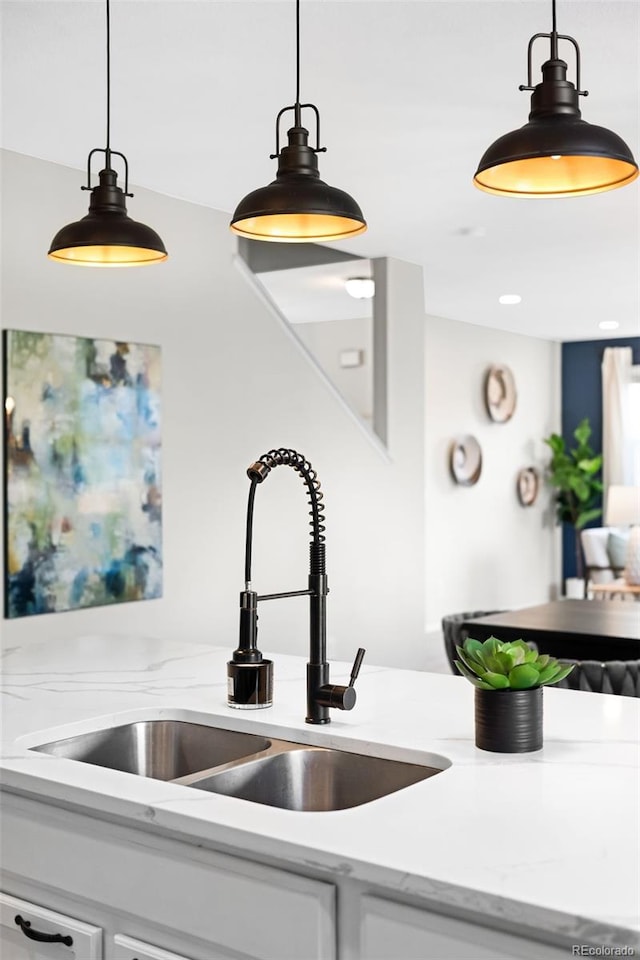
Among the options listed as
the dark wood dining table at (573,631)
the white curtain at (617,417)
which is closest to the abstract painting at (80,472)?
the dark wood dining table at (573,631)

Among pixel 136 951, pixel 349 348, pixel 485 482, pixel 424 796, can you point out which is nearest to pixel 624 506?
pixel 485 482

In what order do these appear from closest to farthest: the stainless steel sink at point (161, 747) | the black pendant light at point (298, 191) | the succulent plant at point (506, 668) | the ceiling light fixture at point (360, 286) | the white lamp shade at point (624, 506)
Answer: the succulent plant at point (506, 668)
the stainless steel sink at point (161, 747)
the black pendant light at point (298, 191)
the ceiling light fixture at point (360, 286)
the white lamp shade at point (624, 506)

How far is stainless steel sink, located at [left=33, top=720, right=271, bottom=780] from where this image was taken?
6.21ft

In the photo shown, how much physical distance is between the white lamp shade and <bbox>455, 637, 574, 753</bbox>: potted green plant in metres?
7.26

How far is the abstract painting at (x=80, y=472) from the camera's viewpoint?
3969mm

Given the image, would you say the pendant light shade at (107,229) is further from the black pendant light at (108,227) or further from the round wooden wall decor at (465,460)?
the round wooden wall decor at (465,460)

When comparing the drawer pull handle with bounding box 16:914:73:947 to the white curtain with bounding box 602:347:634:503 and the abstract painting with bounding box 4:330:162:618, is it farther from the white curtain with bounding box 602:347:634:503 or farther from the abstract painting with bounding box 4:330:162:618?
the white curtain with bounding box 602:347:634:503

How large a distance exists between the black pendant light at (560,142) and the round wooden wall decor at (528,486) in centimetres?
801

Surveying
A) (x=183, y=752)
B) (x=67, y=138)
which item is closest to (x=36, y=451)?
(x=67, y=138)

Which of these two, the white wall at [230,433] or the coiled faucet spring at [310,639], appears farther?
the white wall at [230,433]

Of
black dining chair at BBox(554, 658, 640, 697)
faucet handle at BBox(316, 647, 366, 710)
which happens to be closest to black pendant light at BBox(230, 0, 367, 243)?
faucet handle at BBox(316, 647, 366, 710)

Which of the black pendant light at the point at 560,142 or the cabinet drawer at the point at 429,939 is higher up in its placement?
the black pendant light at the point at 560,142

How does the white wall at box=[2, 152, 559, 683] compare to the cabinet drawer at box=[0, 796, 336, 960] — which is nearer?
the cabinet drawer at box=[0, 796, 336, 960]

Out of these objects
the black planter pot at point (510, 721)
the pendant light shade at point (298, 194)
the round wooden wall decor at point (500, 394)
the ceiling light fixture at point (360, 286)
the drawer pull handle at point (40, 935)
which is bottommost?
the drawer pull handle at point (40, 935)
